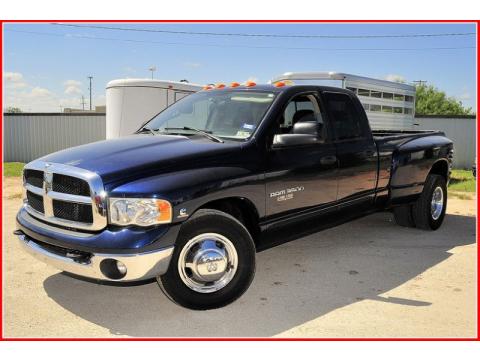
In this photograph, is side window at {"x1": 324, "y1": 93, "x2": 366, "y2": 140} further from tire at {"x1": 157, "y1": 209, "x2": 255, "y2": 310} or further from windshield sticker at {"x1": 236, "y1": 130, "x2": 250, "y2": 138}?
tire at {"x1": 157, "y1": 209, "x2": 255, "y2": 310}

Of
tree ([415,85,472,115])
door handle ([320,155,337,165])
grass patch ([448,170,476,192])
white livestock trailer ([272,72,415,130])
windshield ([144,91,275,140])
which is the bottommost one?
grass patch ([448,170,476,192])

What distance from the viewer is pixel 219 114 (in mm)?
4746

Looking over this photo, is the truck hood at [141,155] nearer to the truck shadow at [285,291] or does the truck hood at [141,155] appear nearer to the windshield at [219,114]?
the windshield at [219,114]

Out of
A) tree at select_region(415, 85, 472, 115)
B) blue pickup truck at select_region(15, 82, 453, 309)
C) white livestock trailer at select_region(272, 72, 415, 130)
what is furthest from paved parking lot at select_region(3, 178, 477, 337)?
tree at select_region(415, 85, 472, 115)

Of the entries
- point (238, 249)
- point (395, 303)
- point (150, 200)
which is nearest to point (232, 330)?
point (238, 249)

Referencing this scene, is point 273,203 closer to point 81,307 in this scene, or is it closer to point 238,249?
point 238,249

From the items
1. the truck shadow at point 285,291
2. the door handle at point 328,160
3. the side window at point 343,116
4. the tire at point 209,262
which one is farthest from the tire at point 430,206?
the tire at point 209,262

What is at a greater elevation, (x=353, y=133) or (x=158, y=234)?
(x=353, y=133)

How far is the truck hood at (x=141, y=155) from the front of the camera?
3542 mm

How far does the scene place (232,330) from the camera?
361 centimetres

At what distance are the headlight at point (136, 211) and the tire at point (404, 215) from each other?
446 centimetres

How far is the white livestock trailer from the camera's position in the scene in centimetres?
1021

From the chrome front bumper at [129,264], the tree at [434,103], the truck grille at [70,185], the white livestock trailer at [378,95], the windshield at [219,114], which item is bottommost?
the chrome front bumper at [129,264]

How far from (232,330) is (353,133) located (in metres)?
2.77
